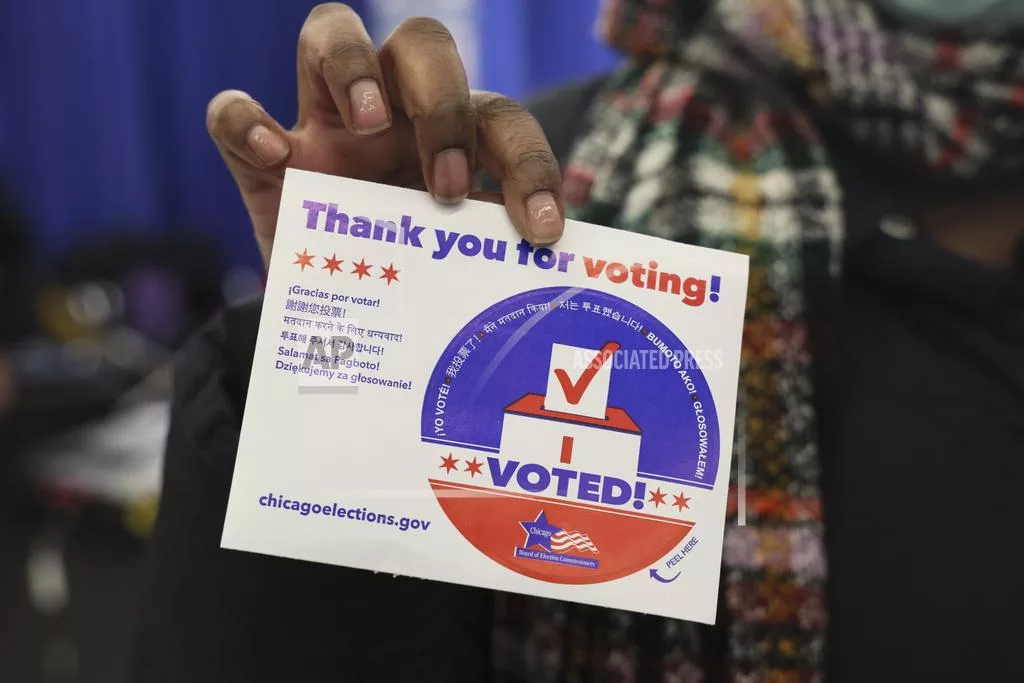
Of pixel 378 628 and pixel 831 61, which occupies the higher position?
pixel 831 61

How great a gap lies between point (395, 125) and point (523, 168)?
4.9 inches

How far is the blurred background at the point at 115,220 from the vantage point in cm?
172

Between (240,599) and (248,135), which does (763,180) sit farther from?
(240,599)

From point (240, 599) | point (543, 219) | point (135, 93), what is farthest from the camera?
point (135, 93)

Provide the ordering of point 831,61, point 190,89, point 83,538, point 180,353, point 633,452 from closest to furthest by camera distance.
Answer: point 633,452 → point 180,353 → point 831,61 → point 83,538 → point 190,89

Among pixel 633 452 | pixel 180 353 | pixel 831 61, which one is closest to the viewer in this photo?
pixel 633 452

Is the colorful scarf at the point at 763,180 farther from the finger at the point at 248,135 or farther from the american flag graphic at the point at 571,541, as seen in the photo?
the finger at the point at 248,135

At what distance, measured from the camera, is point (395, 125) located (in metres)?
0.54

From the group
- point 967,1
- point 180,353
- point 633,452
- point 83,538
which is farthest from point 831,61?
point 83,538

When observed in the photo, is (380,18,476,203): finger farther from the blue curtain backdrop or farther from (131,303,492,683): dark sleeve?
the blue curtain backdrop

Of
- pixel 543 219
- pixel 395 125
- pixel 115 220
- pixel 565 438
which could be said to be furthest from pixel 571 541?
pixel 115 220

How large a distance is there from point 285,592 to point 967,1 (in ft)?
2.55

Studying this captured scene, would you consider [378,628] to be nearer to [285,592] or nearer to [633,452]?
[285,592]

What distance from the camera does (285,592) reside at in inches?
22.0
